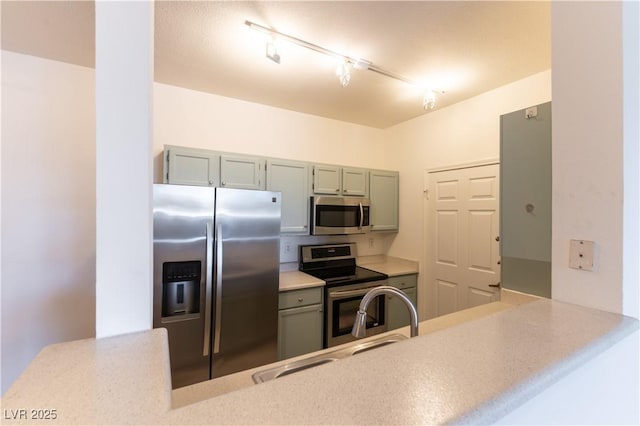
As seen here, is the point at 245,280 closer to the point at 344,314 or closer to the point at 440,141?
the point at 344,314

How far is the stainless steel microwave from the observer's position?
8.82 feet

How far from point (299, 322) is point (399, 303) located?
3.76 ft

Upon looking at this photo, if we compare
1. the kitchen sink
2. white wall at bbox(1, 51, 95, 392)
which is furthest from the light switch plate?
white wall at bbox(1, 51, 95, 392)

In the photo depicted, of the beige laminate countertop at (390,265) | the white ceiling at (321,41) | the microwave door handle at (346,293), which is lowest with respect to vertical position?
the microwave door handle at (346,293)

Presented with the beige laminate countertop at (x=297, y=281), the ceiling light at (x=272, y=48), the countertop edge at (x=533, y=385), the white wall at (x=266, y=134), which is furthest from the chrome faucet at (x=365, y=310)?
the white wall at (x=266, y=134)

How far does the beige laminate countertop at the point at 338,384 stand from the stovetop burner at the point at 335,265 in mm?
1896

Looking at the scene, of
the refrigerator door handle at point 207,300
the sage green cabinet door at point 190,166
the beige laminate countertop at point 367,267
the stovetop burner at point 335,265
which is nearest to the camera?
the refrigerator door handle at point 207,300

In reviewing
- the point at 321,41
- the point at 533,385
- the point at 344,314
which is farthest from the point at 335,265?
the point at 533,385

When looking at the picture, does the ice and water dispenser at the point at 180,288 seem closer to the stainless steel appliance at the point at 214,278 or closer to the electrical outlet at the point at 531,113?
the stainless steel appliance at the point at 214,278

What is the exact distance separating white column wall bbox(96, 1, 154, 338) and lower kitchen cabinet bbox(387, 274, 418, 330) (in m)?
2.43

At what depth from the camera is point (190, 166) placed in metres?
2.17

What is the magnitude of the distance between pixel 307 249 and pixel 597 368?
2254mm

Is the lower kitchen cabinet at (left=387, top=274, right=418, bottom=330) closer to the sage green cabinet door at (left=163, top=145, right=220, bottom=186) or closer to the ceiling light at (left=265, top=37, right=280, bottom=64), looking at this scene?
the sage green cabinet door at (left=163, top=145, right=220, bottom=186)

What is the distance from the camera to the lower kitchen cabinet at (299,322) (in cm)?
225
